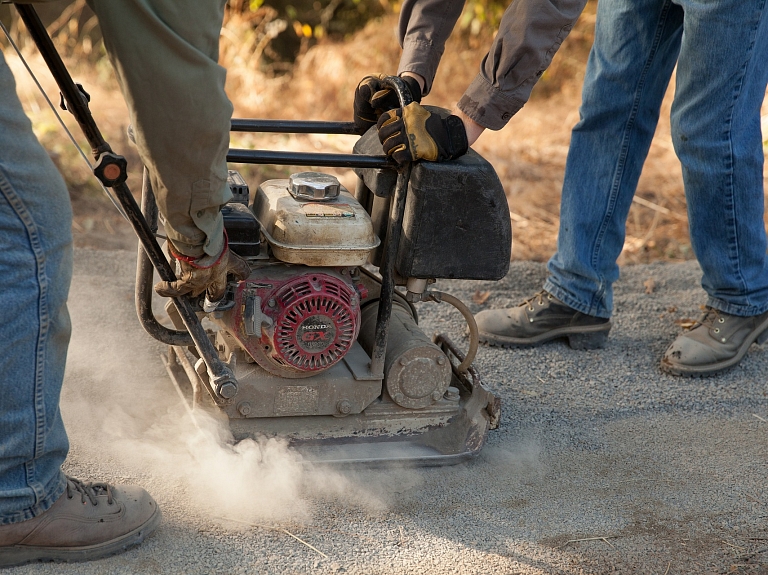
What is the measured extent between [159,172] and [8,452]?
27.8 inches

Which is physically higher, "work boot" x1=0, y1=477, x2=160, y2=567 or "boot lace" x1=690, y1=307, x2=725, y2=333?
"work boot" x1=0, y1=477, x2=160, y2=567

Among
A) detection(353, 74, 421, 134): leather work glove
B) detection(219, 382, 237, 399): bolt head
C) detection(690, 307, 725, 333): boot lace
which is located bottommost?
detection(690, 307, 725, 333): boot lace

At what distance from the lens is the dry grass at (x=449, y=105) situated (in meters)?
4.99

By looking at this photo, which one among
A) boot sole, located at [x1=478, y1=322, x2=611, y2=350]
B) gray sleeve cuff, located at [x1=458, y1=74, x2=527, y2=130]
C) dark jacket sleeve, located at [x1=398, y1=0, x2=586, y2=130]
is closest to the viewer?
dark jacket sleeve, located at [x1=398, y1=0, x2=586, y2=130]

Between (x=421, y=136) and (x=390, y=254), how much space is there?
347mm

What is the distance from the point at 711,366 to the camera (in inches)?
131

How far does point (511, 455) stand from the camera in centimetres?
274

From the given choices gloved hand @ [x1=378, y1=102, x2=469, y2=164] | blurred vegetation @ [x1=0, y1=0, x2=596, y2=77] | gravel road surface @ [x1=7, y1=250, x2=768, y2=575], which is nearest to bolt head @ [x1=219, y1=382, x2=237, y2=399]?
gravel road surface @ [x1=7, y1=250, x2=768, y2=575]

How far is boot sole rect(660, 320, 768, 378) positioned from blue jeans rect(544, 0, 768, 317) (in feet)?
0.41

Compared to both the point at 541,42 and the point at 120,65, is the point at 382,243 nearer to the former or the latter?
the point at 541,42

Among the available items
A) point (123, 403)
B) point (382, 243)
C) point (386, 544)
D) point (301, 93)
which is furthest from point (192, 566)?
point (301, 93)

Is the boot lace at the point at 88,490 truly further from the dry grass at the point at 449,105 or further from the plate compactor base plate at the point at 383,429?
the dry grass at the point at 449,105

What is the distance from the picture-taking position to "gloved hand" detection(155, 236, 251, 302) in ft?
6.38

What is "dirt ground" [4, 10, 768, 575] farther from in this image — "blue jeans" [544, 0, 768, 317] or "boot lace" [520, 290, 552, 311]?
"blue jeans" [544, 0, 768, 317]
